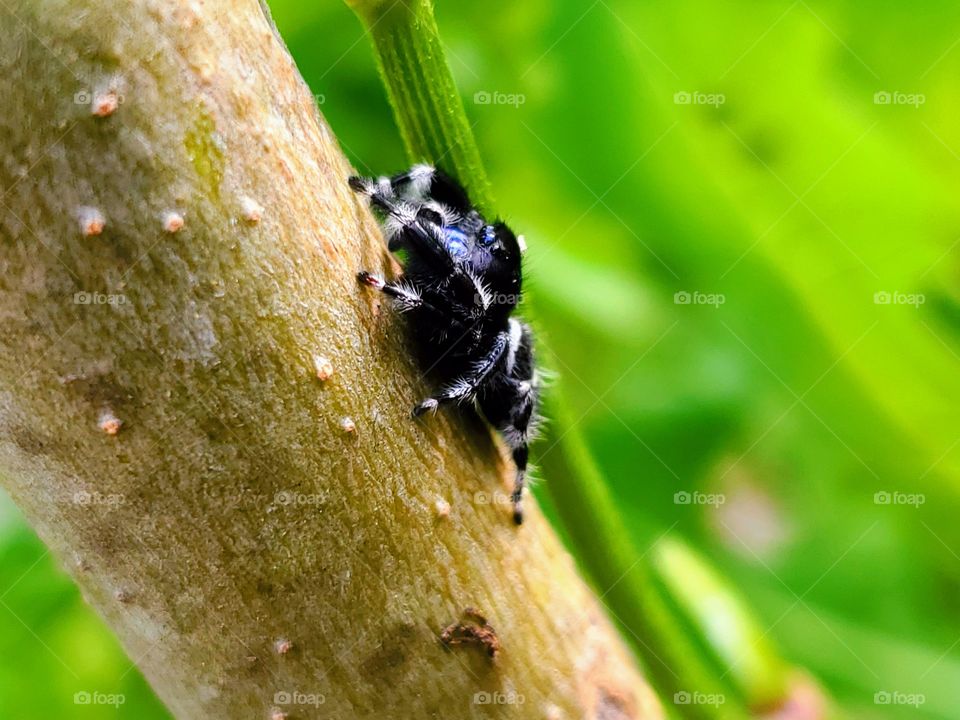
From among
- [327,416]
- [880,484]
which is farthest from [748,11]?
[327,416]

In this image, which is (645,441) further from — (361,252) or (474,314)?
(361,252)

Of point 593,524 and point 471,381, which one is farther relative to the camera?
point 593,524

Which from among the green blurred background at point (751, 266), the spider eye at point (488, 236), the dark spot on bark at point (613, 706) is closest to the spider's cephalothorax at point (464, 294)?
the spider eye at point (488, 236)

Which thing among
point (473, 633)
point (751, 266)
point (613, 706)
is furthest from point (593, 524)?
point (751, 266)

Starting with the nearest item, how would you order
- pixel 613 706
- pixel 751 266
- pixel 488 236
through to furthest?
1. pixel 613 706
2. pixel 488 236
3. pixel 751 266

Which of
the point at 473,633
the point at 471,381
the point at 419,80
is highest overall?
the point at 419,80

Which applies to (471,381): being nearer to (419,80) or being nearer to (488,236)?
(488,236)

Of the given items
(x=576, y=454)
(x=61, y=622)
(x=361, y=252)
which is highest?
(x=361, y=252)
